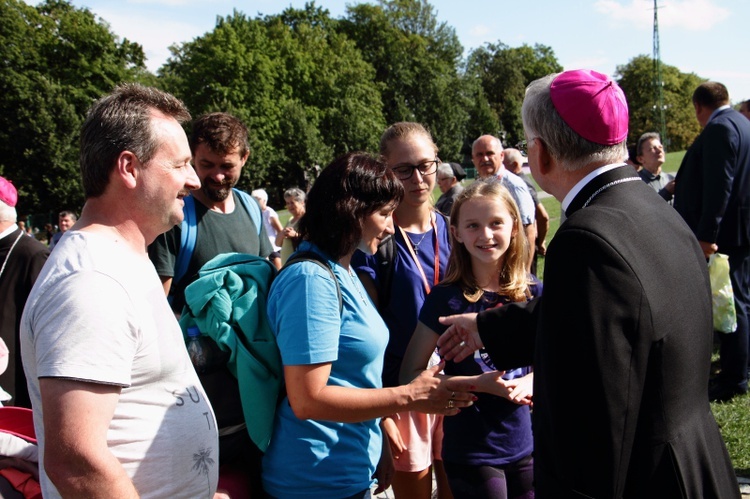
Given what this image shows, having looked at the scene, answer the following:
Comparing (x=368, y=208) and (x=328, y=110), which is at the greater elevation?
(x=328, y=110)

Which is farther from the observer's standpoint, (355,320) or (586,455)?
(355,320)

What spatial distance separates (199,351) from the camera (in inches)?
87.6

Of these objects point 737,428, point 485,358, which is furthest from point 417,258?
point 737,428

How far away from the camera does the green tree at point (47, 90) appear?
3325 cm

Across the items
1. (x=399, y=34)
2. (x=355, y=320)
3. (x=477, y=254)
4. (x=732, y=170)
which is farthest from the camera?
(x=399, y=34)

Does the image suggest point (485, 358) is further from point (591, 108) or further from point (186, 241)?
point (186, 241)

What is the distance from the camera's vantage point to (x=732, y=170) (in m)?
5.36

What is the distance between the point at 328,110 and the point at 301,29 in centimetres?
847

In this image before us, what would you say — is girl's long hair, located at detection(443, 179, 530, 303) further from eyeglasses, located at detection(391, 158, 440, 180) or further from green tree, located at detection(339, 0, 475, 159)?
green tree, located at detection(339, 0, 475, 159)

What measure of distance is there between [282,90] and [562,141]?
4613cm

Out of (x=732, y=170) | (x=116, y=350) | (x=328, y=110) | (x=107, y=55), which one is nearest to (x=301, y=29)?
(x=328, y=110)

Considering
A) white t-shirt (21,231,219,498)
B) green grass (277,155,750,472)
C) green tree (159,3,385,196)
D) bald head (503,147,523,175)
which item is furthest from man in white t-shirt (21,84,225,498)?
green tree (159,3,385,196)

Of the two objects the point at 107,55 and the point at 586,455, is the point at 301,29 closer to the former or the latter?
the point at 107,55

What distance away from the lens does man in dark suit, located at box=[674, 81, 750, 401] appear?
5.22 meters
